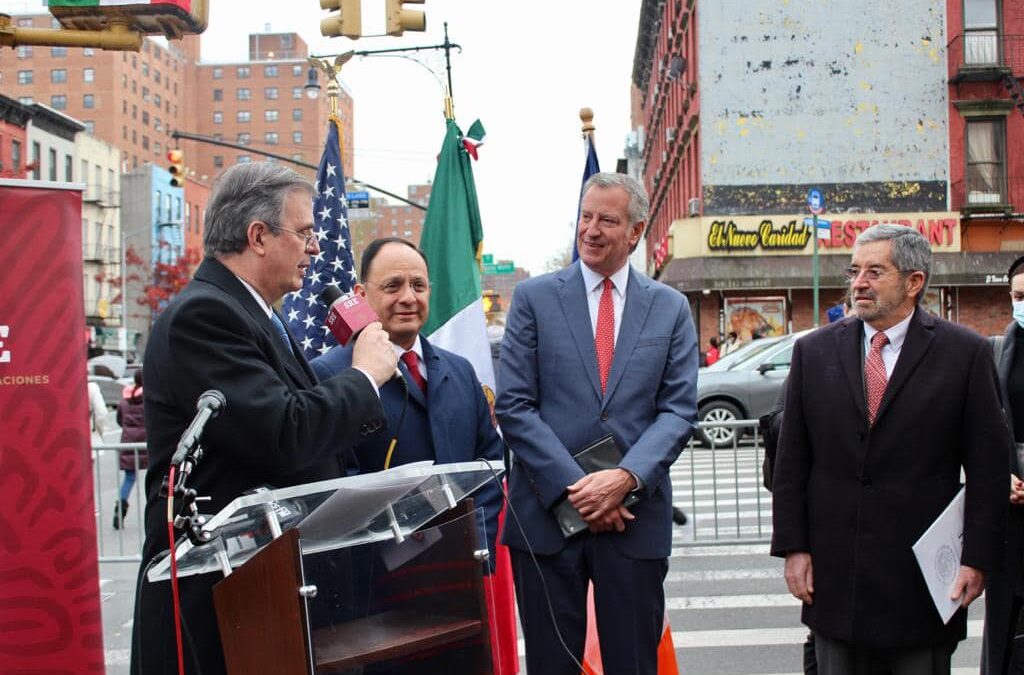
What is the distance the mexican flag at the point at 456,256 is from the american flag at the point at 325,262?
0.60 metres

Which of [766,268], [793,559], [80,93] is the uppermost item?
[80,93]

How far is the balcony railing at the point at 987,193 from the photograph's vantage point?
29500 millimetres

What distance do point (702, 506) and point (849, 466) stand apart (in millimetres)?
8031

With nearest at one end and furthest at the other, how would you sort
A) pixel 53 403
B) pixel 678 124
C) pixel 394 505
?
pixel 394 505 → pixel 53 403 → pixel 678 124

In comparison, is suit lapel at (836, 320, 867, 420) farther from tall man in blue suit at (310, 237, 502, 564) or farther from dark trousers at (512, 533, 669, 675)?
tall man in blue suit at (310, 237, 502, 564)

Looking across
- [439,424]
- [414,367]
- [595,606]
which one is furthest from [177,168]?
[595,606]

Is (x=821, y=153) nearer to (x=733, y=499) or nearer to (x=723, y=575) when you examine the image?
(x=733, y=499)

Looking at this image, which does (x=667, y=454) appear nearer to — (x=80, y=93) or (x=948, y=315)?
(x=948, y=315)

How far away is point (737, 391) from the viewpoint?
16.4 m

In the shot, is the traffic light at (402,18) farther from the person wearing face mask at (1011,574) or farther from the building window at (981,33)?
the building window at (981,33)

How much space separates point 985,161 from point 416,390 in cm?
2981

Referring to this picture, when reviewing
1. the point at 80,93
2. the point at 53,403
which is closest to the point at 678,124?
the point at 53,403

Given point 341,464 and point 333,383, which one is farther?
point 341,464

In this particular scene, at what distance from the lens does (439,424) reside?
3.93m
